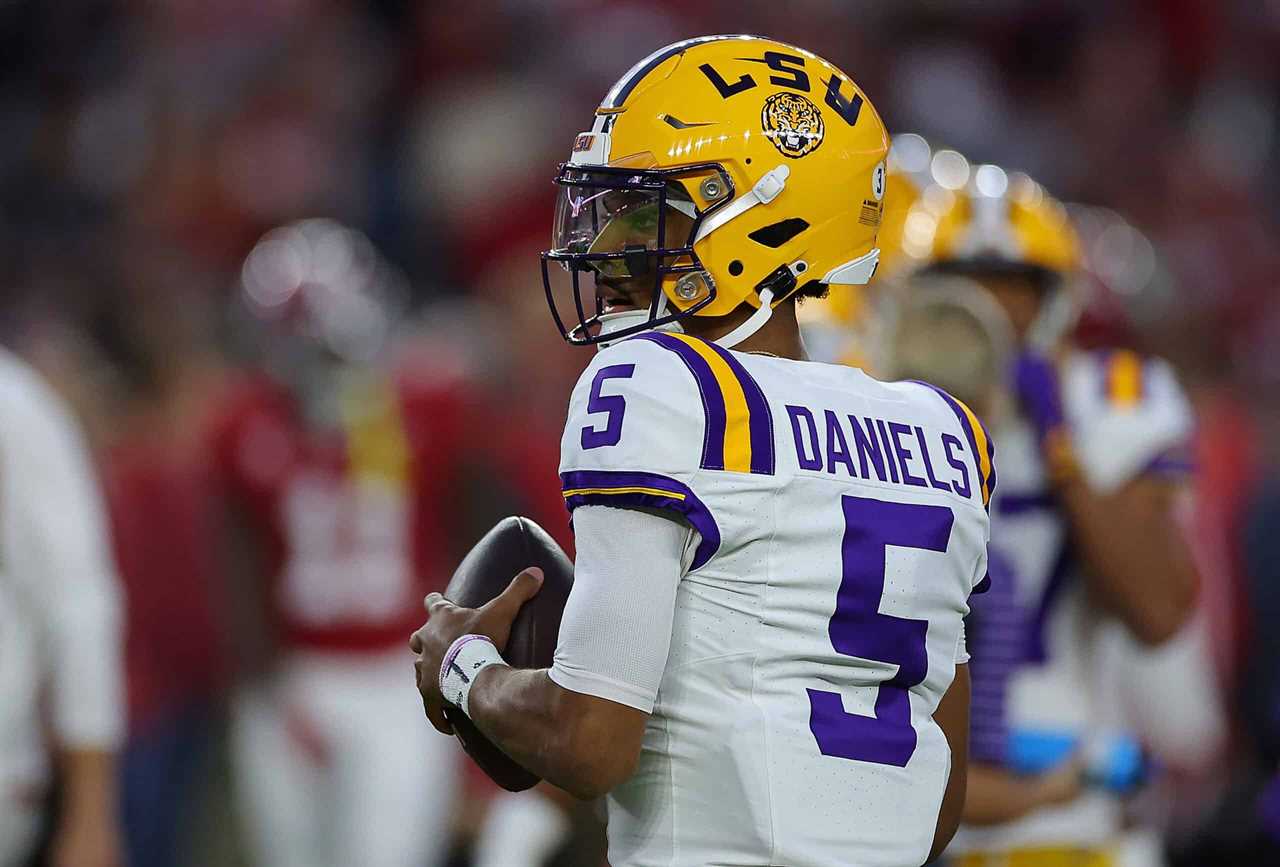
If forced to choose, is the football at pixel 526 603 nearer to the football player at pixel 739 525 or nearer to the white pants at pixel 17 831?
the football player at pixel 739 525

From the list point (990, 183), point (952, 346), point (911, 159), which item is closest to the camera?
point (952, 346)

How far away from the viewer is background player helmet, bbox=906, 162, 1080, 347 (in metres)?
4.20

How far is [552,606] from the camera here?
8.18 feet

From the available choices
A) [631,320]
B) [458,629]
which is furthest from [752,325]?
[458,629]

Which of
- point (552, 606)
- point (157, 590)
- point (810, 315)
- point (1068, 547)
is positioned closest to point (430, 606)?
point (552, 606)

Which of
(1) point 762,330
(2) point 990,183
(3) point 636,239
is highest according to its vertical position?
(2) point 990,183

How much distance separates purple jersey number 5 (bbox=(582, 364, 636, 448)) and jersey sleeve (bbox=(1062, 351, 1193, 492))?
1830mm

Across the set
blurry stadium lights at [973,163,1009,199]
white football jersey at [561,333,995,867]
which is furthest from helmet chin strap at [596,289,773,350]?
blurry stadium lights at [973,163,1009,199]

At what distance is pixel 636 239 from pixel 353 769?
14.4 feet

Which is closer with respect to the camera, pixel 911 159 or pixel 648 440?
pixel 648 440

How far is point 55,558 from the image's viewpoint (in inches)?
162

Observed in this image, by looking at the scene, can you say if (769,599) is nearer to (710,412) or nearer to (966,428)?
(710,412)

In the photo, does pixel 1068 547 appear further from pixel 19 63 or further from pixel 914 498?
pixel 19 63

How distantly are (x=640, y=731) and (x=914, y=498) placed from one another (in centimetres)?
45
